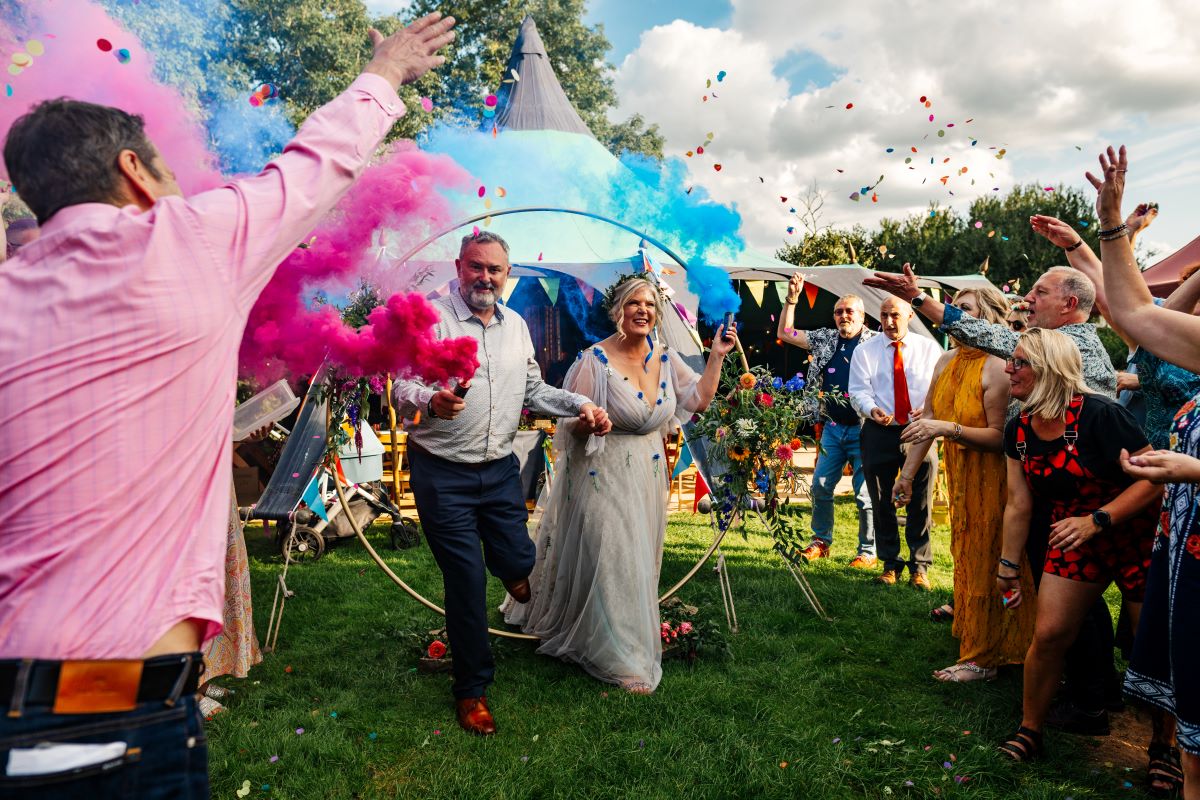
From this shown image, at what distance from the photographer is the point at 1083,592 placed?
2979mm

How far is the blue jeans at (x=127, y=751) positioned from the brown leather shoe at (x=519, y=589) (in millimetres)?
2566

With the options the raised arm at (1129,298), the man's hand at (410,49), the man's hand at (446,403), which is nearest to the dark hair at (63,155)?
the man's hand at (410,49)

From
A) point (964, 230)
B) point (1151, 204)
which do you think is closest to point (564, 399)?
point (1151, 204)

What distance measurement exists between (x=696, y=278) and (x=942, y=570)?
12.1 ft

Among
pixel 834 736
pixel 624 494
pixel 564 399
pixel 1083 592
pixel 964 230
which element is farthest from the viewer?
pixel 964 230

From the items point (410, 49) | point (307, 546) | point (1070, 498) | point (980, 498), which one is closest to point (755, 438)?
point (980, 498)

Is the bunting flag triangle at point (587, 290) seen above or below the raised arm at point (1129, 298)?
above

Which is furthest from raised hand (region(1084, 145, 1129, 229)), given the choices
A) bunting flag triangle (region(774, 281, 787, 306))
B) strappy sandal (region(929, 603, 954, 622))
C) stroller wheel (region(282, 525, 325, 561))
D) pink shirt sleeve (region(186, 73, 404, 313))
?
bunting flag triangle (region(774, 281, 787, 306))

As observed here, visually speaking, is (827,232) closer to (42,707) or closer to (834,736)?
(834,736)

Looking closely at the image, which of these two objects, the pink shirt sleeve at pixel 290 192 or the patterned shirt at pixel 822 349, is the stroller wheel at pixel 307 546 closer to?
the patterned shirt at pixel 822 349

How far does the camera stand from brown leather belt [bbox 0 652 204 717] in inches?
44.1

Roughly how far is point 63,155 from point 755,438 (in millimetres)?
3942

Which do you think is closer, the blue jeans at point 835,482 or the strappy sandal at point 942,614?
the strappy sandal at point 942,614

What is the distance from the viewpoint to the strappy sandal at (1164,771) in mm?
2938
